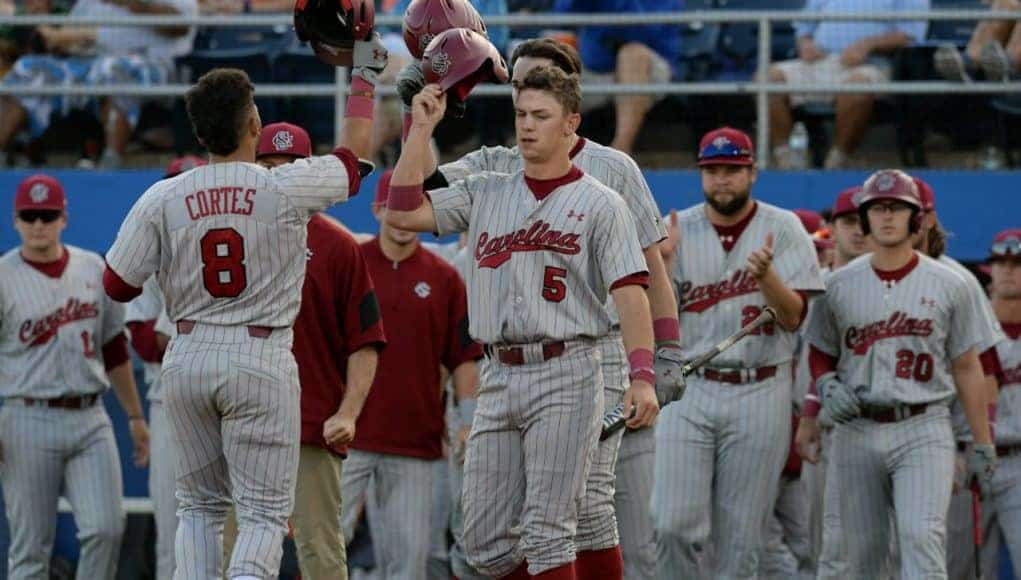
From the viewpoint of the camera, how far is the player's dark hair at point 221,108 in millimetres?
5766

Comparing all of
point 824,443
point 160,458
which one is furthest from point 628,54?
point 160,458

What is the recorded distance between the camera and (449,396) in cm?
985

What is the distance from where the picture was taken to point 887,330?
796cm

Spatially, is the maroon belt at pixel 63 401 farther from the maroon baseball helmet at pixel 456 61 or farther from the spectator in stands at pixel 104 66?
the maroon baseball helmet at pixel 456 61

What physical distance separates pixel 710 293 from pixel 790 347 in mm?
452

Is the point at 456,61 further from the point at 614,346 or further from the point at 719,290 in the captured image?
the point at 719,290

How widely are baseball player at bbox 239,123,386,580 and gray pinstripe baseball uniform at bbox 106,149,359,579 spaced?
2.97 ft

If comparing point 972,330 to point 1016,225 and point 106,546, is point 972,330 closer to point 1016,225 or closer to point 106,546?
point 1016,225

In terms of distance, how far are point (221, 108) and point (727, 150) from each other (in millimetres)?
2985

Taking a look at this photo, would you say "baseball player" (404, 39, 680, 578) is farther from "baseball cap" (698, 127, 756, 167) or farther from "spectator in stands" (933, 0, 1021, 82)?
"spectator in stands" (933, 0, 1021, 82)

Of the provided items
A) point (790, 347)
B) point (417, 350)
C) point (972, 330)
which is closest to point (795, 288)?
point (790, 347)

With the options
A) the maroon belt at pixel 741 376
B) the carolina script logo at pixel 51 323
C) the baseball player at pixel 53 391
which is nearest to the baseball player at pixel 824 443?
the maroon belt at pixel 741 376

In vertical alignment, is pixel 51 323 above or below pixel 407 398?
above

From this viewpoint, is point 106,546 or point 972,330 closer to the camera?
point 972,330
